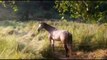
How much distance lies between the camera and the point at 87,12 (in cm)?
837

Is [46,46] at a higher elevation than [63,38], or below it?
below

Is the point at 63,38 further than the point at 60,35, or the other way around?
the point at 60,35

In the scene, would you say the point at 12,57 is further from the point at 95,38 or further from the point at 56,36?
the point at 95,38

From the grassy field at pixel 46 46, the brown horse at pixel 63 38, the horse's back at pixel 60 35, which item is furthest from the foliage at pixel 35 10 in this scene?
the horse's back at pixel 60 35

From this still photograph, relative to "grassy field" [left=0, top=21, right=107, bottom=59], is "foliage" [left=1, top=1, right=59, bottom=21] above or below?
above

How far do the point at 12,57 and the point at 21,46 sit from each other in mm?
1193

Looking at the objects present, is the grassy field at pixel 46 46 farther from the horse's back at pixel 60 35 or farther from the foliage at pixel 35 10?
the foliage at pixel 35 10

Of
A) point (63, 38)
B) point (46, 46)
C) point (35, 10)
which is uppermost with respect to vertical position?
point (35, 10)

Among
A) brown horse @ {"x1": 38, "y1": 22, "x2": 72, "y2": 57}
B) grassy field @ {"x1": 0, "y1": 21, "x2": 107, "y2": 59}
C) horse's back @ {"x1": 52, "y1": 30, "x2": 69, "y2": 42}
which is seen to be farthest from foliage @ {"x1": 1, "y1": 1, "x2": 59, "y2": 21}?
horse's back @ {"x1": 52, "y1": 30, "x2": 69, "y2": 42}

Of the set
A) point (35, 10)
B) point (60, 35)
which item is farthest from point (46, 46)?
point (35, 10)

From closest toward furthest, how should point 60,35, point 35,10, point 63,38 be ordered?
point 63,38
point 60,35
point 35,10

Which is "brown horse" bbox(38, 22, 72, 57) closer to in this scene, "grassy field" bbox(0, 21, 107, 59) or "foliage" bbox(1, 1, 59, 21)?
"grassy field" bbox(0, 21, 107, 59)

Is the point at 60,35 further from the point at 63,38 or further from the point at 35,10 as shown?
the point at 35,10

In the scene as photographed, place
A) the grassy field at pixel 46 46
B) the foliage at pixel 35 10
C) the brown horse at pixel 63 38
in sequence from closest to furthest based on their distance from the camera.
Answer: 1. the grassy field at pixel 46 46
2. the brown horse at pixel 63 38
3. the foliage at pixel 35 10
